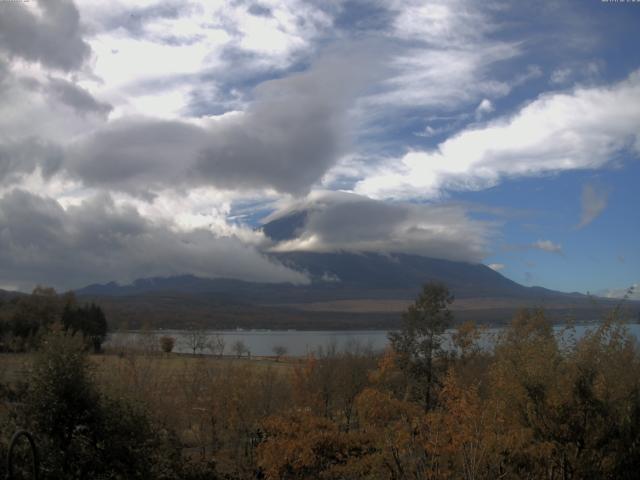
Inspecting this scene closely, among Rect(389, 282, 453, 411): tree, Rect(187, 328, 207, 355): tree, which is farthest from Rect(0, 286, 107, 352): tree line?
Rect(389, 282, 453, 411): tree

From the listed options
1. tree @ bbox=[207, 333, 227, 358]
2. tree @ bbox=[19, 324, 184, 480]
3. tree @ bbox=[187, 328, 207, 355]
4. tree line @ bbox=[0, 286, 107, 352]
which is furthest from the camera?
tree @ bbox=[187, 328, 207, 355]

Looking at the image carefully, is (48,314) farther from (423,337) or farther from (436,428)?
(436,428)

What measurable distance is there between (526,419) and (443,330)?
28.2 m

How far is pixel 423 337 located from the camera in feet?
140

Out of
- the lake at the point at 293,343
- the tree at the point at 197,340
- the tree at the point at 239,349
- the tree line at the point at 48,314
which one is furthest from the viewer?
the tree at the point at 197,340

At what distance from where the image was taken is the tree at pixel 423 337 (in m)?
40.3

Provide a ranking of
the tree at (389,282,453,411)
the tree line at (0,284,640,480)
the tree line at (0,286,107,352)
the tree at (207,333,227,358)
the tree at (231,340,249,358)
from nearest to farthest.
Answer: the tree line at (0,284,640,480) → the tree at (389,282,453,411) → the tree at (207,333,227,358) → the tree line at (0,286,107,352) → the tree at (231,340,249,358)

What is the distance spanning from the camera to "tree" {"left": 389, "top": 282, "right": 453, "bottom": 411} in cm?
4028

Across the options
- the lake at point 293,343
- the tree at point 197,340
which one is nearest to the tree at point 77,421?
the lake at point 293,343

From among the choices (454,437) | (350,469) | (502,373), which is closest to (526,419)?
(502,373)

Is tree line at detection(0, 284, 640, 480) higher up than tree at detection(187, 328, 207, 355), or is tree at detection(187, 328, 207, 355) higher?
tree line at detection(0, 284, 640, 480)

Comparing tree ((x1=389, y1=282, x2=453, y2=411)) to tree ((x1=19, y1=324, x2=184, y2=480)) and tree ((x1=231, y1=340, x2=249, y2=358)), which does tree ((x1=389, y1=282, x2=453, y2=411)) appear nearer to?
tree ((x1=19, y1=324, x2=184, y2=480))

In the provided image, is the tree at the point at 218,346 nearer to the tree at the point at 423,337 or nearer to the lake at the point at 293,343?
the lake at the point at 293,343

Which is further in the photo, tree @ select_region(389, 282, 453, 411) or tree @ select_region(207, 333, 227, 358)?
tree @ select_region(207, 333, 227, 358)
